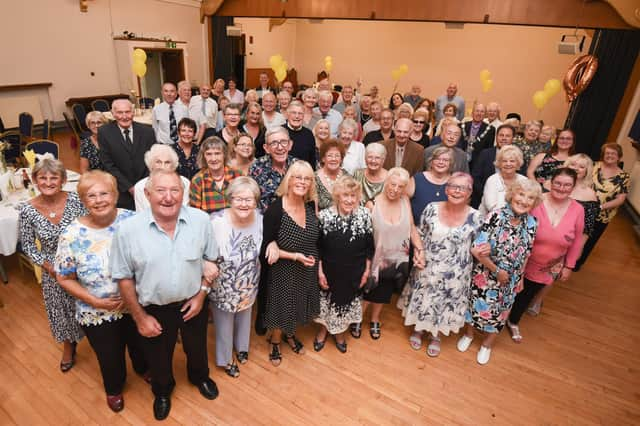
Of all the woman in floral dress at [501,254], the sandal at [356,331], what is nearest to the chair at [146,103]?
the sandal at [356,331]

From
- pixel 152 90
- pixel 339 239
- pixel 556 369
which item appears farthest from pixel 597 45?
pixel 152 90

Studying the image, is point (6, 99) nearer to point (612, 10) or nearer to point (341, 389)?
point (341, 389)

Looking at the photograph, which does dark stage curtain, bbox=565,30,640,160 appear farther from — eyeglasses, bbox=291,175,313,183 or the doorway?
the doorway

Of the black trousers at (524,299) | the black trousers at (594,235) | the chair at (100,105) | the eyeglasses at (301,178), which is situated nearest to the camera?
the eyeglasses at (301,178)

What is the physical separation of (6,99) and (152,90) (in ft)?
13.3

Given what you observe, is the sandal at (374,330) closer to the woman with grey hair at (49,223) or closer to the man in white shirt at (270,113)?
the woman with grey hair at (49,223)

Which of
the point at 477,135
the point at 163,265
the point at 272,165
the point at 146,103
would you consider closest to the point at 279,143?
the point at 272,165

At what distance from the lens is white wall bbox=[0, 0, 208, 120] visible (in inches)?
319

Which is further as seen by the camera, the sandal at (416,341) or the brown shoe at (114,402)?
the sandal at (416,341)

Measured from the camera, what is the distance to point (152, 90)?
11.5 m

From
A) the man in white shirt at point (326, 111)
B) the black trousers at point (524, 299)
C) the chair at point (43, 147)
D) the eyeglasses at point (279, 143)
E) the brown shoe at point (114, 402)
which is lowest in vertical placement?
the brown shoe at point (114, 402)

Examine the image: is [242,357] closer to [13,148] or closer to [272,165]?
[272,165]

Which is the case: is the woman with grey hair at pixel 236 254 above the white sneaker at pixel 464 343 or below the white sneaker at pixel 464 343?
above

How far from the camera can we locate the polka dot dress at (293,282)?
239 centimetres
